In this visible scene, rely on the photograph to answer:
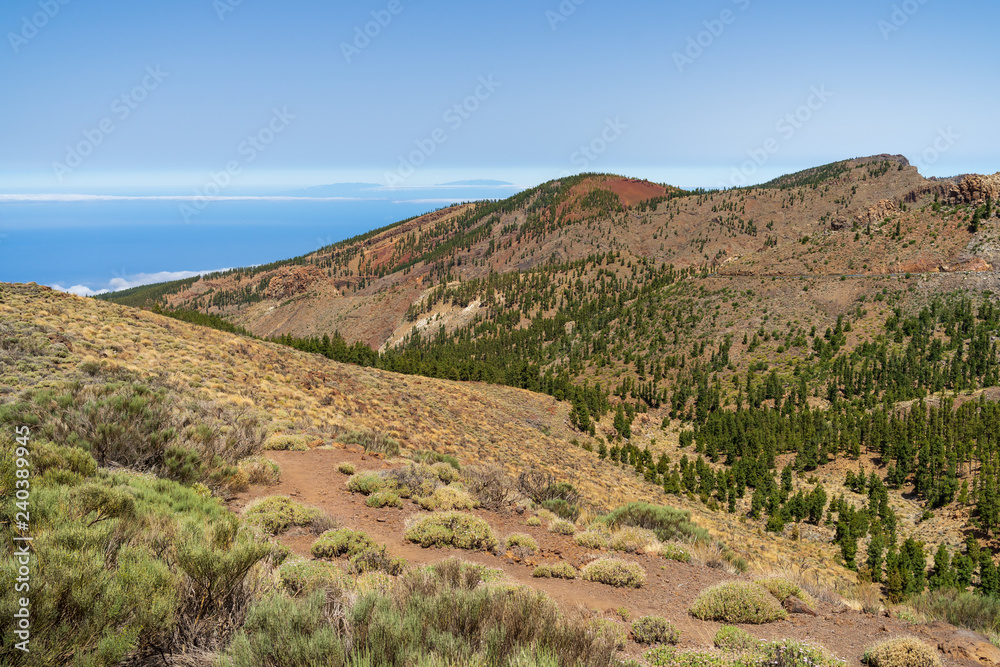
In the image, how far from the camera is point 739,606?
6656 millimetres

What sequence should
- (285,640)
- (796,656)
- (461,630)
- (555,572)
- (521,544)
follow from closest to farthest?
(285,640) < (461,630) < (796,656) < (555,572) < (521,544)

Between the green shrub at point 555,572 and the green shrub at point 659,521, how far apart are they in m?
3.48

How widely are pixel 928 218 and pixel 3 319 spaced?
278ft

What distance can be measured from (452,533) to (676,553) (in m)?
4.23

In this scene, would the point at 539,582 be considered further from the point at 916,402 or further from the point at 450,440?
the point at 916,402

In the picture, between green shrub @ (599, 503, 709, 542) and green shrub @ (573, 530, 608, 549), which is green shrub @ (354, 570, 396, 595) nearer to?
green shrub @ (573, 530, 608, 549)

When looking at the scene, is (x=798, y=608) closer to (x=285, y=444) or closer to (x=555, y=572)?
(x=555, y=572)

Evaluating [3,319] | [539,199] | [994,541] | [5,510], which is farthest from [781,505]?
[539,199]

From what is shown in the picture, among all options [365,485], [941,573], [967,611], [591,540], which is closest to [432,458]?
[365,485]

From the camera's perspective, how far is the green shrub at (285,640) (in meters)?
3.43

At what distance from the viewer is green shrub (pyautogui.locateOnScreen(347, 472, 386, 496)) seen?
1079cm

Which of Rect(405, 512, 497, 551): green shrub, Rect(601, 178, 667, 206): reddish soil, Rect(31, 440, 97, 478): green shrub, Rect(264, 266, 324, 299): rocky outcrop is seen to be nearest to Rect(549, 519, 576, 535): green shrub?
Rect(405, 512, 497, 551): green shrub

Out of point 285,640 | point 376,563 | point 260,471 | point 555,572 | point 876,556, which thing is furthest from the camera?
point 876,556

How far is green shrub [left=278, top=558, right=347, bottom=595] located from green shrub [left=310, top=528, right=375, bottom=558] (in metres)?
1.31
